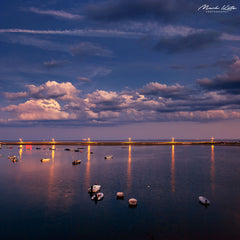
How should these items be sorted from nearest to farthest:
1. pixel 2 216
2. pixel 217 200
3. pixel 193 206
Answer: pixel 2 216
pixel 193 206
pixel 217 200

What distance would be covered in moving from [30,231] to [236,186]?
5784 cm

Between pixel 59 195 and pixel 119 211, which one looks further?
pixel 59 195

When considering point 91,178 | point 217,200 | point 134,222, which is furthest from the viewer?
point 91,178

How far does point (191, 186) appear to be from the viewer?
66.2 meters

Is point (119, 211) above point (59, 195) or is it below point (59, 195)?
below

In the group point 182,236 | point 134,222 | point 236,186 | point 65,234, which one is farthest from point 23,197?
point 236,186

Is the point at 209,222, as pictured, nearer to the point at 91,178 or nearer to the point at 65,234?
the point at 65,234

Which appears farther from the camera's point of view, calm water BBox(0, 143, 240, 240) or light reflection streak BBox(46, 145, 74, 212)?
light reflection streak BBox(46, 145, 74, 212)

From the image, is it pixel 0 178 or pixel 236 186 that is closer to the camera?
pixel 236 186

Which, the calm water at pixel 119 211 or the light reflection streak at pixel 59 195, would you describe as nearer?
the calm water at pixel 119 211

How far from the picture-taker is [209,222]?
4028 cm

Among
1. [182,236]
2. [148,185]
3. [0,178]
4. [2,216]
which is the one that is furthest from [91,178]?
[182,236]

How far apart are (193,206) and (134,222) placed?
50.5 feet

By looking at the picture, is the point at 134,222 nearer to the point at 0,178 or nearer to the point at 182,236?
the point at 182,236
